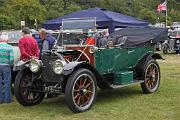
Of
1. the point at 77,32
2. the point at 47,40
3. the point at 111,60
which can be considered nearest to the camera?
the point at 111,60

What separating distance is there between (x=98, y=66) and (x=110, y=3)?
299 ft

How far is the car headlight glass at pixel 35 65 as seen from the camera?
829 centimetres

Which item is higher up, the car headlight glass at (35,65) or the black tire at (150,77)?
the car headlight glass at (35,65)

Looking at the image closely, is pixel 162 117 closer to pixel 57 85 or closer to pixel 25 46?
pixel 57 85

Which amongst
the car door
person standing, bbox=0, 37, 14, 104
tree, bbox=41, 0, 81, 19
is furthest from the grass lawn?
tree, bbox=41, 0, 81, 19

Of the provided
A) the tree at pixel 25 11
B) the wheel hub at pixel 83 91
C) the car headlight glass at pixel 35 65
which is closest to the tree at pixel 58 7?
the tree at pixel 25 11

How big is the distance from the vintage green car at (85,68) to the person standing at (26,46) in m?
0.48

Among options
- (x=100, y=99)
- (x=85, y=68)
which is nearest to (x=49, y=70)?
(x=85, y=68)

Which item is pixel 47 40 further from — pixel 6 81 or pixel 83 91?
pixel 83 91

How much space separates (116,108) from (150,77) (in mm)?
2004

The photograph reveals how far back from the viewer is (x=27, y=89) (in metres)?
8.72

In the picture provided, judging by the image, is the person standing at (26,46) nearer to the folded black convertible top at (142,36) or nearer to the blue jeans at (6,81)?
the blue jeans at (6,81)

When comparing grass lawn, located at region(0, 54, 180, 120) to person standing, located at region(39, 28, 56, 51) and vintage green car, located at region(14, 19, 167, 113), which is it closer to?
vintage green car, located at region(14, 19, 167, 113)

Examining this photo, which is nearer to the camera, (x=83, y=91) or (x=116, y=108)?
(x=83, y=91)
